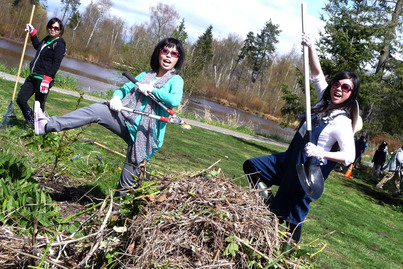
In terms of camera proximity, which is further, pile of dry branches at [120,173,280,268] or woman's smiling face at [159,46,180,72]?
woman's smiling face at [159,46,180,72]

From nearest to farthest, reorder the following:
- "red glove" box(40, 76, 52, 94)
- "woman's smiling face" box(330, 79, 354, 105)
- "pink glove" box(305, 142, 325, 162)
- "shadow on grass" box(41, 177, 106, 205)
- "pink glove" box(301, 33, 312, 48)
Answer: "pink glove" box(305, 142, 325, 162), "woman's smiling face" box(330, 79, 354, 105), "pink glove" box(301, 33, 312, 48), "shadow on grass" box(41, 177, 106, 205), "red glove" box(40, 76, 52, 94)

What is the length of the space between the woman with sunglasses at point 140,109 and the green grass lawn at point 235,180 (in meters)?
0.74

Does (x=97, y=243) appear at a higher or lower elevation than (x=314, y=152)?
lower

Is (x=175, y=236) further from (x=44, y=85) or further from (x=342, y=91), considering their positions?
(x=44, y=85)

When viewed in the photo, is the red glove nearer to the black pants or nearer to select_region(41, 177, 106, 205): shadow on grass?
the black pants

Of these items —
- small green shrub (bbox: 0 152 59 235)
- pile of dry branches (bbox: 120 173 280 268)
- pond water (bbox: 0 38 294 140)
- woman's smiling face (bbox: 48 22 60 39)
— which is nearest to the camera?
pile of dry branches (bbox: 120 173 280 268)

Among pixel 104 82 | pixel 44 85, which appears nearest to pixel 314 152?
pixel 44 85

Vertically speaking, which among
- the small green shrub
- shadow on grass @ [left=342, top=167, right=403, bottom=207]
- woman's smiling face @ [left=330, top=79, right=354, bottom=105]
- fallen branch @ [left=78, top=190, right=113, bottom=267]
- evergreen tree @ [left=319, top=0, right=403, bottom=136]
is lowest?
shadow on grass @ [left=342, top=167, right=403, bottom=207]

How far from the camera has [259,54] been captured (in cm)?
7494

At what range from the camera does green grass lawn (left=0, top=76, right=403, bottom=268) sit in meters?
5.12

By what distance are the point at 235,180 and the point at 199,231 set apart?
0.73 m

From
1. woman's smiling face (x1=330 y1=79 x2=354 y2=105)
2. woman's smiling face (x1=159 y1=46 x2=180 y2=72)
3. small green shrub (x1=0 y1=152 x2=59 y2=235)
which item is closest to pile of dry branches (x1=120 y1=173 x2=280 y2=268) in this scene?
small green shrub (x1=0 y1=152 x2=59 y2=235)

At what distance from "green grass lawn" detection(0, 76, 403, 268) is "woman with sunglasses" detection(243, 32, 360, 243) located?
0.44 metres

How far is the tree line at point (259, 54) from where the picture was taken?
19.3 metres
